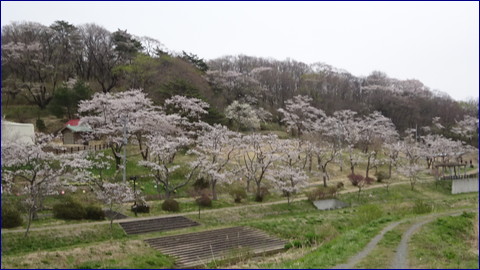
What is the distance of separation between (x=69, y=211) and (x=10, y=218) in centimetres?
323

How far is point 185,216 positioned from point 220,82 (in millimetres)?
36020

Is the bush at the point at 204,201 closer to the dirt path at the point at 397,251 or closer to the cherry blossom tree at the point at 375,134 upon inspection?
the dirt path at the point at 397,251

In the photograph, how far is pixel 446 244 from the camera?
52.6 ft

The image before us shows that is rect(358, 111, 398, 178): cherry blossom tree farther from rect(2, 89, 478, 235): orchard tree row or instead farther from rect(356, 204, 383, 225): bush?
rect(356, 204, 383, 225): bush

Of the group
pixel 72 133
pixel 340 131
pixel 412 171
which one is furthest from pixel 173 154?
pixel 412 171

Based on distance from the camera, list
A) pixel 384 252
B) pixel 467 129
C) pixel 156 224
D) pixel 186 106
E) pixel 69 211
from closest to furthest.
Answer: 1. pixel 384 252
2. pixel 69 211
3. pixel 156 224
4. pixel 186 106
5. pixel 467 129

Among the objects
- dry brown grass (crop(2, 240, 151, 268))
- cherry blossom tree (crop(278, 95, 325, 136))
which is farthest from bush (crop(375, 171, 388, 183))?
Result: dry brown grass (crop(2, 240, 151, 268))

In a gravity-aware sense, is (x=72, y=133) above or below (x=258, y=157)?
above

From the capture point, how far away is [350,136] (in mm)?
50688

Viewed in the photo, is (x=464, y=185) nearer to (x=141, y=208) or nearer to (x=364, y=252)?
(x=141, y=208)

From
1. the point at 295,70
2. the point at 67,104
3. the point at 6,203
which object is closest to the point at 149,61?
the point at 67,104

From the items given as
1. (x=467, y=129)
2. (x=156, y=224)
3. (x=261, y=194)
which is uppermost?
(x=467, y=129)

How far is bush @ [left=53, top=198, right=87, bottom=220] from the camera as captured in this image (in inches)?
922

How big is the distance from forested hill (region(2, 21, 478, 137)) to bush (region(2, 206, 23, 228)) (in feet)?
78.5
